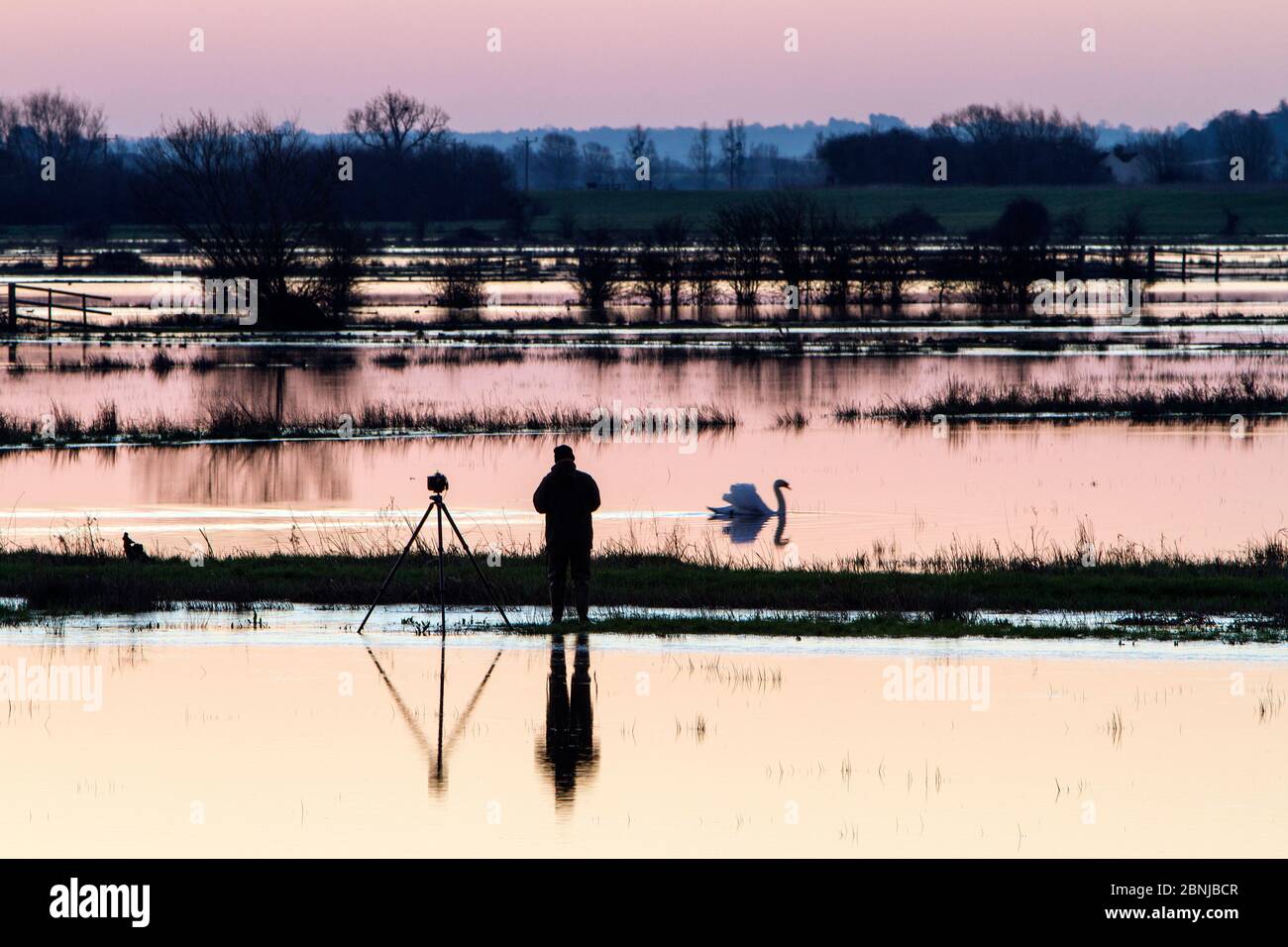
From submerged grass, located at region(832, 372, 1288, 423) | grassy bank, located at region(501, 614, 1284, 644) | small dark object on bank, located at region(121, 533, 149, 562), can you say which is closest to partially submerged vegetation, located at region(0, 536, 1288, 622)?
small dark object on bank, located at region(121, 533, 149, 562)

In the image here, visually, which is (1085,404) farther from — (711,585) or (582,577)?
(582,577)

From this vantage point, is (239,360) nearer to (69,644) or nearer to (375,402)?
(375,402)

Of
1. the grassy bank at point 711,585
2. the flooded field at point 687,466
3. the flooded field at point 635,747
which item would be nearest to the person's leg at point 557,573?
the flooded field at point 635,747

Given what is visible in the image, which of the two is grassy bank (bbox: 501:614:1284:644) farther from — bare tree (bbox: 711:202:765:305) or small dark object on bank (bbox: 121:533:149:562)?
bare tree (bbox: 711:202:765:305)

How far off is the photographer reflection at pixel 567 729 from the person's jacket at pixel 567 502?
3.66ft

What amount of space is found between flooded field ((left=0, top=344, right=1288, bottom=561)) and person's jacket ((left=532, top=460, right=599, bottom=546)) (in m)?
7.29

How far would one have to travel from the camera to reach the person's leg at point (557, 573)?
55.8ft

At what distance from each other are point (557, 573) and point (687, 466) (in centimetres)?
1718

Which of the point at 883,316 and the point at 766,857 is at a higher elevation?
the point at 883,316

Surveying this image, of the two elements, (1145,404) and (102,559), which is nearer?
(102,559)

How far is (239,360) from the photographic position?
54719 millimetres

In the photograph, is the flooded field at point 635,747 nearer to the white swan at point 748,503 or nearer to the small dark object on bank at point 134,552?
the small dark object on bank at point 134,552

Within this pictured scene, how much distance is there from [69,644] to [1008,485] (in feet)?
59.2
